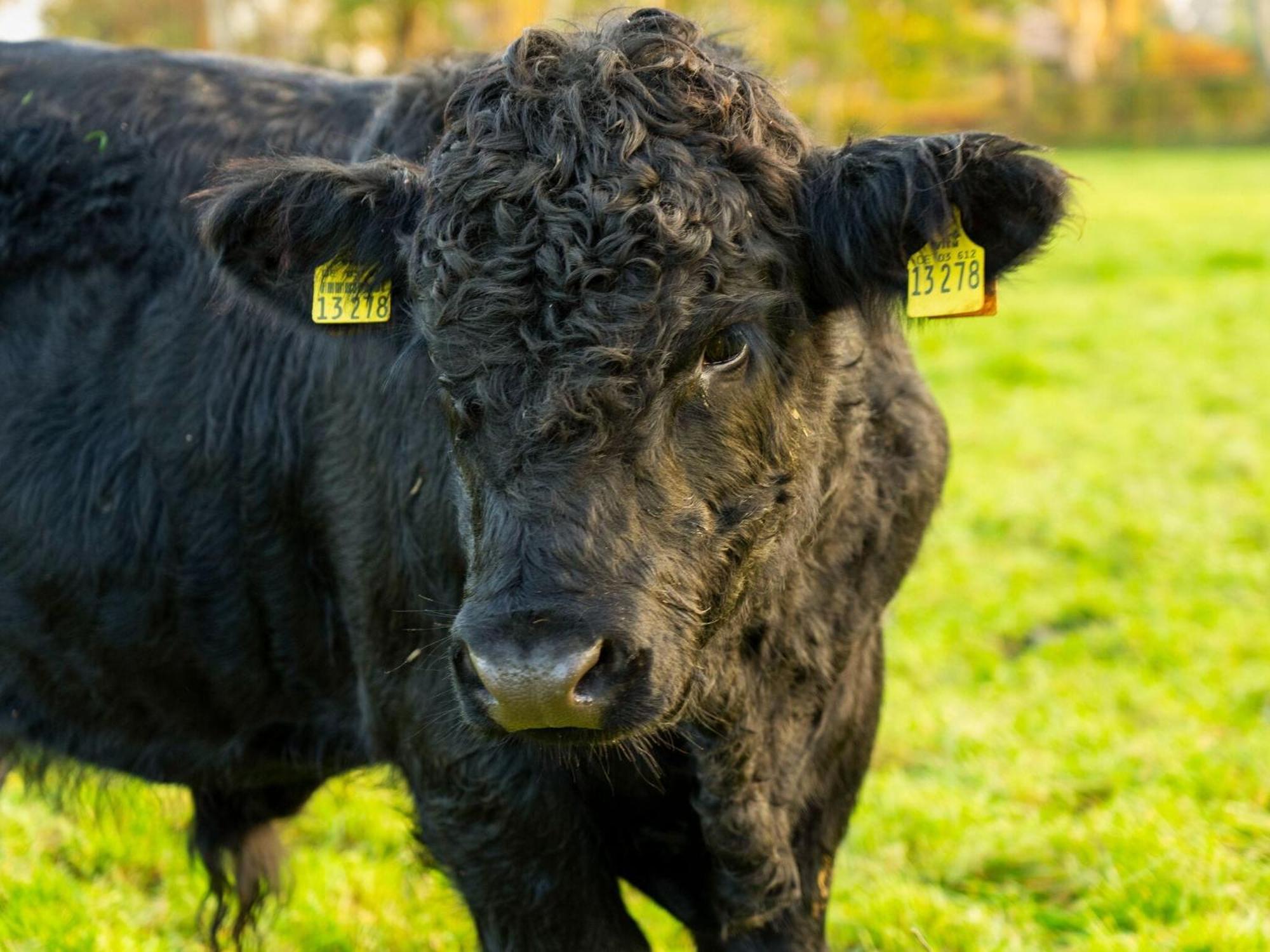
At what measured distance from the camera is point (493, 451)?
2766 mm

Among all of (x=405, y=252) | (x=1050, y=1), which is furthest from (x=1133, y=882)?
(x=1050, y=1)

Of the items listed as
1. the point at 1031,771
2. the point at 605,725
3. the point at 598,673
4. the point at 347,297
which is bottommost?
the point at 1031,771

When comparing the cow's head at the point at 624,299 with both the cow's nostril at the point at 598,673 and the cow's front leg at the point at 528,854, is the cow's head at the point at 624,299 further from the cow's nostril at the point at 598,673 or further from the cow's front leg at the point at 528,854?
the cow's front leg at the point at 528,854

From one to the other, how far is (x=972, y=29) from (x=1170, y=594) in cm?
4105

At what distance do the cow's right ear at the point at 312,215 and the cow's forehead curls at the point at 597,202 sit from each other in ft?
0.45

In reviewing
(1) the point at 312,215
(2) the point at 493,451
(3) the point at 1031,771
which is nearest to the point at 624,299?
(2) the point at 493,451

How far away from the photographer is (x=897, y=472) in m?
3.68

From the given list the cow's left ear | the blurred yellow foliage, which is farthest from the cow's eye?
the blurred yellow foliage

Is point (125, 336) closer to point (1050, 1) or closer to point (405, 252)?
point (405, 252)

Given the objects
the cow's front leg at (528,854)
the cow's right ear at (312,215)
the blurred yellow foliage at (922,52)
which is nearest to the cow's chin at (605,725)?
the cow's front leg at (528,854)

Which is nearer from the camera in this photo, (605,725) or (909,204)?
(605,725)

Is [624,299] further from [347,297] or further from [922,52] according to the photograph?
[922,52]

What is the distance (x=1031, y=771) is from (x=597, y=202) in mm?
2975

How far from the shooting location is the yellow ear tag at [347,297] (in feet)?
10.8
